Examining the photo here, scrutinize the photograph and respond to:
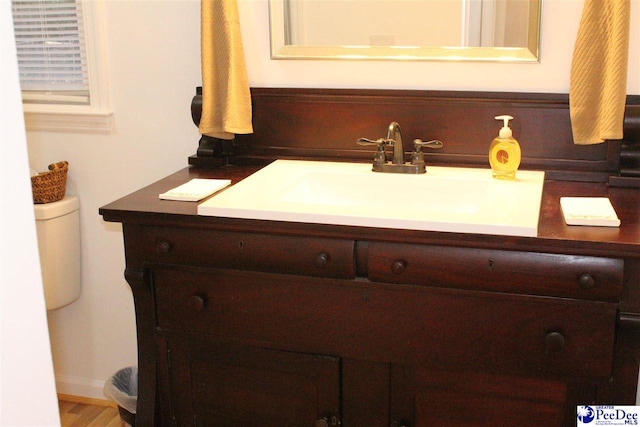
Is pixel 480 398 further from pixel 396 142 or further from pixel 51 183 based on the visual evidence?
pixel 51 183

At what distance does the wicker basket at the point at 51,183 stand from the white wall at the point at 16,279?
185 centimetres

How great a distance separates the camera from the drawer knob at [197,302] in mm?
1789

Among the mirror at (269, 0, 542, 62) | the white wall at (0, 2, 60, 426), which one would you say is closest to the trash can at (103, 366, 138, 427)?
the mirror at (269, 0, 542, 62)

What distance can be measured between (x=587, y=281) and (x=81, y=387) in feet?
6.03

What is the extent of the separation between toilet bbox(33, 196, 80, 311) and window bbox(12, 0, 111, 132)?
269 mm

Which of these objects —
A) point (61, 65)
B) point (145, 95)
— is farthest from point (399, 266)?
point (61, 65)

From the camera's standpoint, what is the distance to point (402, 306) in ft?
5.47

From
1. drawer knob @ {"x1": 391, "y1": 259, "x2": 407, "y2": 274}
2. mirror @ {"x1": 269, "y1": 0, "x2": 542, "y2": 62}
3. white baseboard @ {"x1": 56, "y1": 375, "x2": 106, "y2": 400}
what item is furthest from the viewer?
white baseboard @ {"x1": 56, "y1": 375, "x2": 106, "y2": 400}

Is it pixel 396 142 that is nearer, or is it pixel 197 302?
pixel 197 302

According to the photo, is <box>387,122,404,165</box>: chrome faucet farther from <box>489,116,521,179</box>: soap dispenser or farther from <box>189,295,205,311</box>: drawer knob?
<box>189,295,205,311</box>: drawer knob

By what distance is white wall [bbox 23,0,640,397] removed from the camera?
6.48ft

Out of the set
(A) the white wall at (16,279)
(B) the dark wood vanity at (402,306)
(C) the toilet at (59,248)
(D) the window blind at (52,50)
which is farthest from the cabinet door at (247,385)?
(A) the white wall at (16,279)

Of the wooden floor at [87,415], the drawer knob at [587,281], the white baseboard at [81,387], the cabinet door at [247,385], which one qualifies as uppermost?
the drawer knob at [587,281]

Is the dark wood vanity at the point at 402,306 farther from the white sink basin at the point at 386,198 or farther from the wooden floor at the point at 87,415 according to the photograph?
the wooden floor at the point at 87,415
